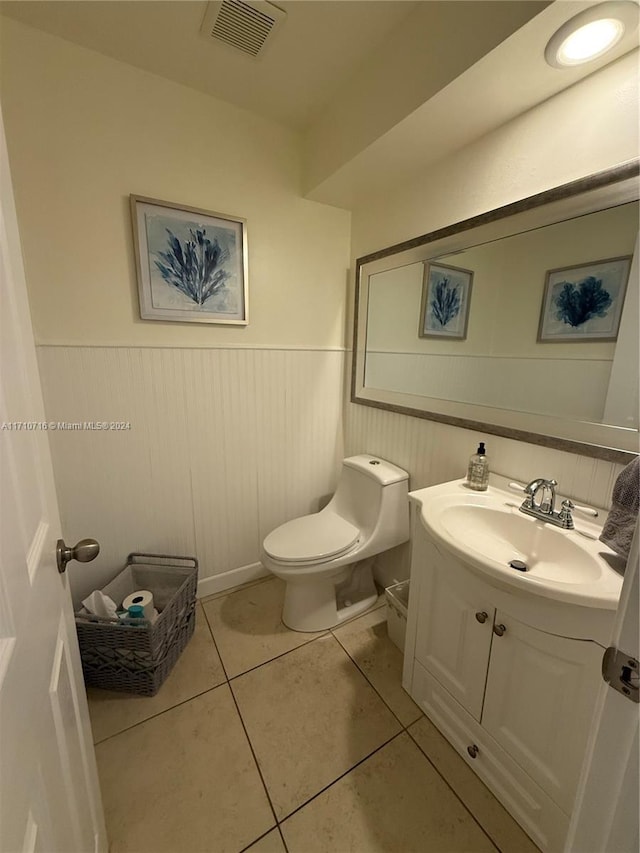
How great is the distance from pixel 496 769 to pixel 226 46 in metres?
2.50

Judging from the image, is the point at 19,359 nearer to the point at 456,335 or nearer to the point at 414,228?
the point at 456,335

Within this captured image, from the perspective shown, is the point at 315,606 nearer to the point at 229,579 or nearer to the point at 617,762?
the point at 229,579

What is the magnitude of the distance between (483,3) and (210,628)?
2.39 meters

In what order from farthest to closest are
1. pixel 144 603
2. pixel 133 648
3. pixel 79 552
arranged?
pixel 144 603
pixel 133 648
pixel 79 552

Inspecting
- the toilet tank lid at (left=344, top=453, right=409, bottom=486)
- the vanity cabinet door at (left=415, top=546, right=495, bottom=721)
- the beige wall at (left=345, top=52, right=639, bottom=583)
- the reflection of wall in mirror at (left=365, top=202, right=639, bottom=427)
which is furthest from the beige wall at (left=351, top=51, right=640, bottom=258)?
the vanity cabinet door at (left=415, top=546, right=495, bottom=721)

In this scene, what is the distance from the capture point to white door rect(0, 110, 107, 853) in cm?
41

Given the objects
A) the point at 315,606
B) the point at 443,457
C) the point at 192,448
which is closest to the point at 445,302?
the point at 443,457

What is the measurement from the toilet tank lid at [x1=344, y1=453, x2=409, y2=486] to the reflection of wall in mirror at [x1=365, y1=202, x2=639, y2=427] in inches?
15.5

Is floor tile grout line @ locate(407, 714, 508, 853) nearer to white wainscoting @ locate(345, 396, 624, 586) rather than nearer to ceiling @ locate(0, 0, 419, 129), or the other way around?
white wainscoting @ locate(345, 396, 624, 586)

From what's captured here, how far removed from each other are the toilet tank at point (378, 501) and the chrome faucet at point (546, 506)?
2.02 feet

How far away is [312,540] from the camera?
1.61 metres

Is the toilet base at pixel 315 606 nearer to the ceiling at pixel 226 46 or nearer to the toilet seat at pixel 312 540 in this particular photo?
the toilet seat at pixel 312 540

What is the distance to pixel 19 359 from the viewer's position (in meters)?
0.60

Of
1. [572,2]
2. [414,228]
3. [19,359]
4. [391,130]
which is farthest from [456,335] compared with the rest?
[19,359]
